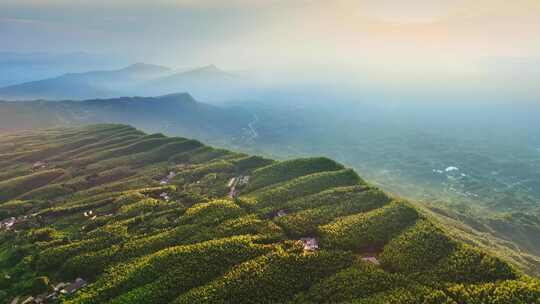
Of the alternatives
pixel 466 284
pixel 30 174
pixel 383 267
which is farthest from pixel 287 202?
pixel 30 174

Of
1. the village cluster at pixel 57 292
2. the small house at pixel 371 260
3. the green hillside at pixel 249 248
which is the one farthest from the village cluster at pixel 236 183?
the village cluster at pixel 57 292

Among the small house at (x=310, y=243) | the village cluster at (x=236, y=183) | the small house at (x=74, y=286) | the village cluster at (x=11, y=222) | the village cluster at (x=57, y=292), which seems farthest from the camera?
the village cluster at (x=236, y=183)

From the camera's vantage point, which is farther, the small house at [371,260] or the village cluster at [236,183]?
the village cluster at [236,183]

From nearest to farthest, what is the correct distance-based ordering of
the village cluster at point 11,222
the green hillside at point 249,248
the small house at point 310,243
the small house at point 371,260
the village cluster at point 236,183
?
the green hillside at point 249,248, the small house at point 371,260, the small house at point 310,243, the village cluster at point 11,222, the village cluster at point 236,183

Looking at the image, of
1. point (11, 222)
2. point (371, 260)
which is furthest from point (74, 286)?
point (371, 260)

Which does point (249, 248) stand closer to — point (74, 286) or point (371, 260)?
point (371, 260)

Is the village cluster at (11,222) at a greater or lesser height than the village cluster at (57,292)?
greater

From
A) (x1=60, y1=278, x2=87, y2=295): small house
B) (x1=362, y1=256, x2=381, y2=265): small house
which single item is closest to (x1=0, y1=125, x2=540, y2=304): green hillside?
(x1=60, y1=278, x2=87, y2=295): small house

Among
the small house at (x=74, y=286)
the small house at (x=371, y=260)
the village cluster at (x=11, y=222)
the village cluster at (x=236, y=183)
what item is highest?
the village cluster at (x=236, y=183)

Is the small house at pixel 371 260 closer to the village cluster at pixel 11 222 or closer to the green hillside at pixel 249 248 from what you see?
the green hillside at pixel 249 248
